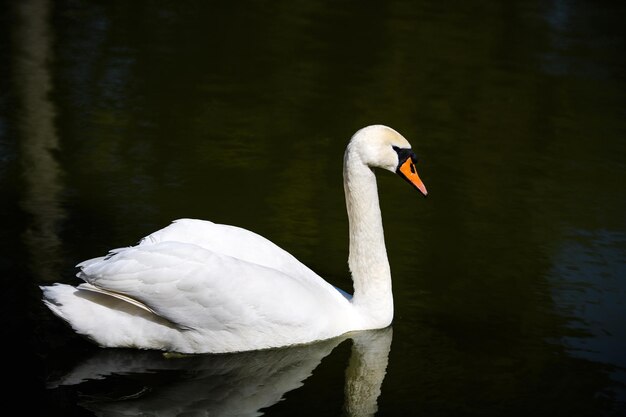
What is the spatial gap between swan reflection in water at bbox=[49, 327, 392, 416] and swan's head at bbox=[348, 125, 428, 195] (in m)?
1.17

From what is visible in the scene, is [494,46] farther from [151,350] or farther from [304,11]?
[151,350]

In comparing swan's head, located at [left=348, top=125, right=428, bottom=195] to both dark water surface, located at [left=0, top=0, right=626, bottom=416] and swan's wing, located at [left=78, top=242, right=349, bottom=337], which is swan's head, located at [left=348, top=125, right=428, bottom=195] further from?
dark water surface, located at [left=0, top=0, right=626, bottom=416]

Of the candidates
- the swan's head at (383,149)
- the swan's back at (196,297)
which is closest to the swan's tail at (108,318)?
the swan's back at (196,297)

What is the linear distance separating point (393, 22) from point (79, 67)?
223 inches

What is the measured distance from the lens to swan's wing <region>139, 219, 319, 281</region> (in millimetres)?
6488

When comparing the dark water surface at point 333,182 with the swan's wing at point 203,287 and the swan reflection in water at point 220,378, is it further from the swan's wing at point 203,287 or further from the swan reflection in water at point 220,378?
the swan's wing at point 203,287

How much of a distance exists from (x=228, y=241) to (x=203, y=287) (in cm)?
51

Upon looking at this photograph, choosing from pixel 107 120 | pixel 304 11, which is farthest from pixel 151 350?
pixel 304 11

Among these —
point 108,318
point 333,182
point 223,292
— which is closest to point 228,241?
point 223,292

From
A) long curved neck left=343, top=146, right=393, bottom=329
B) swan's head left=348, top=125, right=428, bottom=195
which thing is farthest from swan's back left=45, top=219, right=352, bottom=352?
swan's head left=348, top=125, right=428, bottom=195

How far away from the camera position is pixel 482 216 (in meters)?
9.12

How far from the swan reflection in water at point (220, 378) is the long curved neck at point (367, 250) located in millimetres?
266

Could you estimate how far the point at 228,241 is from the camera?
6.55 m

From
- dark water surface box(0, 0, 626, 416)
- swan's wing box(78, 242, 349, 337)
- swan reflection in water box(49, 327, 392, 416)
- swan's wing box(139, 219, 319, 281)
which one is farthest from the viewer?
swan's wing box(139, 219, 319, 281)
